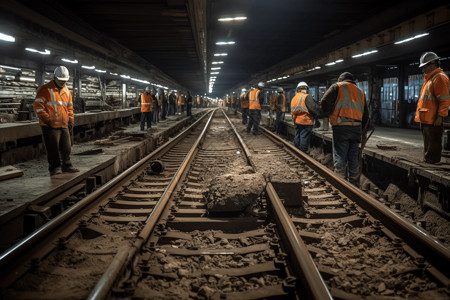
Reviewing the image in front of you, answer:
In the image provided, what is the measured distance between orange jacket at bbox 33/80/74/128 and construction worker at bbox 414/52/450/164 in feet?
21.0

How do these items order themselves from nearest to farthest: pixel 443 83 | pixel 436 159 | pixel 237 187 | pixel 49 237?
pixel 49 237 < pixel 237 187 < pixel 443 83 < pixel 436 159

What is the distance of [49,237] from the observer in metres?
3.40

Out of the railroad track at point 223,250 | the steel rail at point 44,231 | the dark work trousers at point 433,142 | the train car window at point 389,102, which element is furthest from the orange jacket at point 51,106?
the train car window at point 389,102

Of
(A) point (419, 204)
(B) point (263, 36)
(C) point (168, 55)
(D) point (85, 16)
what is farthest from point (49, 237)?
(C) point (168, 55)

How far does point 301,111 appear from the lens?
8594 mm

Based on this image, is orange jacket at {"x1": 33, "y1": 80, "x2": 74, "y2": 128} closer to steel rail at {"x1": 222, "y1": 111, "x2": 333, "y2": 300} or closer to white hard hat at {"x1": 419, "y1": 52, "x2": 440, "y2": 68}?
steel rail at {"x1": 222, "y1": 111, "x2": 333, "y2": 300}

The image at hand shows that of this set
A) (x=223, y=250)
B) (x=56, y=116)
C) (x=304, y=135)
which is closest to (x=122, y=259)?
(x=223, y=250)

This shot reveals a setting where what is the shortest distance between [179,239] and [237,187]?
1.15 m

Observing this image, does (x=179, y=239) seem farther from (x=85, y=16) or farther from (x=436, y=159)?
(x=85, y=16)

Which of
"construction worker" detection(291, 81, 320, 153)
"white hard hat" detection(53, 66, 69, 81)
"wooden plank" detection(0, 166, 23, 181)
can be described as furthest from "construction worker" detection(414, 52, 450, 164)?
"wooden plank" detection(0, 166, 23, 181)

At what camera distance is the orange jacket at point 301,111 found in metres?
8.53

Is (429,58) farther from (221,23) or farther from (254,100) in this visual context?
(254,100)

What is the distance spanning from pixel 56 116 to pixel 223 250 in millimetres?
4059

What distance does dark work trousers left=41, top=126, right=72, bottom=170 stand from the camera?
18.8 ft
